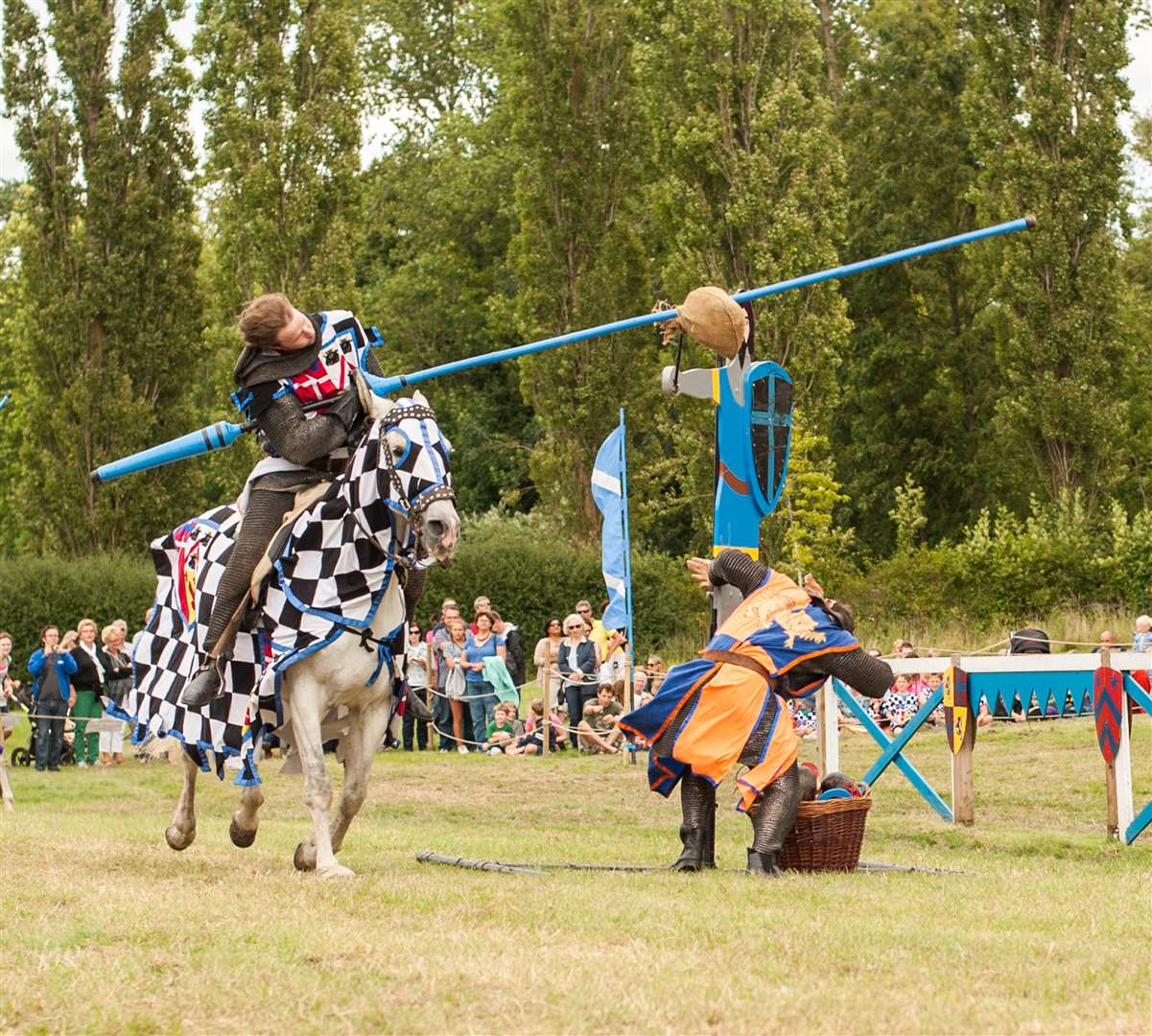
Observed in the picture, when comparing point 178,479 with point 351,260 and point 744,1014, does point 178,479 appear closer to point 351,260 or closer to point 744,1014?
point 351,260

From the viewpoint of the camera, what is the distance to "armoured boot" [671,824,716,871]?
940 centimetres

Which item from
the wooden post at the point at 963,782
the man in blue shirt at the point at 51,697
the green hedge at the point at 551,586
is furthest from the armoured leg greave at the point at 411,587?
the green hedge at the point at 551,586

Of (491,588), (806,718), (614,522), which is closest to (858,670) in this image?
(614,522)

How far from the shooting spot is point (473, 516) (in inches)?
1729

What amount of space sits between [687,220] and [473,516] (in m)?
11.7

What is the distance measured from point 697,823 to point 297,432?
9.56ft

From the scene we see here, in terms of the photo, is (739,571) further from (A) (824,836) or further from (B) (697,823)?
(A) (824,836)

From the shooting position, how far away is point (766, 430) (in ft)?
33.0

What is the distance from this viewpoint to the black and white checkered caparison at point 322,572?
860cm

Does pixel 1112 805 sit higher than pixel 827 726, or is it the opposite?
pixel 827 726

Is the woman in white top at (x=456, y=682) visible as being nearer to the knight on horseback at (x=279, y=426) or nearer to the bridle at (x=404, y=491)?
the knight on horseback at (x=279, y=426)

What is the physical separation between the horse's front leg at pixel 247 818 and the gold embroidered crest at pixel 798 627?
9.56 feet

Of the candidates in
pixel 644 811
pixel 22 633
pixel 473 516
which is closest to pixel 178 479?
pixel 22 633

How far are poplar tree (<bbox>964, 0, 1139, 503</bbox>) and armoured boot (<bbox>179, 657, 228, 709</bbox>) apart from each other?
27.1 meters
